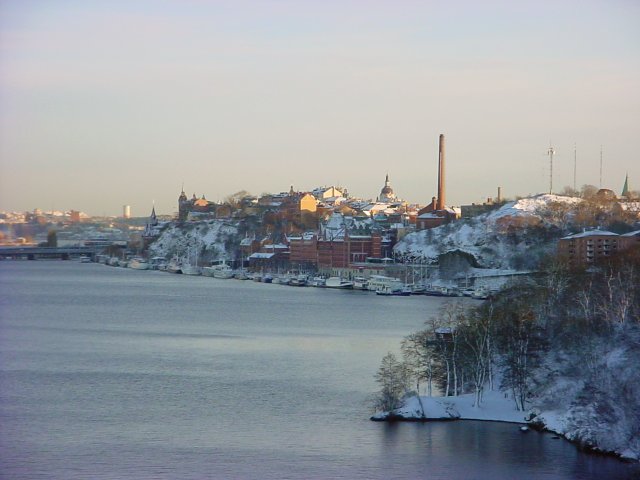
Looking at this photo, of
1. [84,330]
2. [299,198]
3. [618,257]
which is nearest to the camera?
[618,257]

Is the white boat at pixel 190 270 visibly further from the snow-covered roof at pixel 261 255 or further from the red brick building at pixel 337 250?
the red brick building at pixel 337 250

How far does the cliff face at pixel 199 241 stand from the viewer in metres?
71.4

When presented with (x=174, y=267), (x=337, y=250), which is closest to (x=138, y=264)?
(x=174, y=267)

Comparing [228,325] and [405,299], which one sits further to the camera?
[405,299]

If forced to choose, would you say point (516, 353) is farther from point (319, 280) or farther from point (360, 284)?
point (319, 280)

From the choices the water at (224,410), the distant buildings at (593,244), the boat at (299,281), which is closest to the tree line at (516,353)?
the water at (224,410)

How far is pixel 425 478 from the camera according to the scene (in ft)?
43.2

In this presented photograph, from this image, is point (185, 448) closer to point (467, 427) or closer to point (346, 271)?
point (467, 427)

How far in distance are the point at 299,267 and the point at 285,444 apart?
45072 mm

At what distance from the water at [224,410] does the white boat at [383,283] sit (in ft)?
51.4

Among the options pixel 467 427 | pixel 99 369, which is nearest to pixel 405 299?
pixel 99 369

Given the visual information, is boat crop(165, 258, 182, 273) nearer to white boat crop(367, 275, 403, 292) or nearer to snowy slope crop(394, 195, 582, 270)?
snowy slope crop(394, 195, 582, 270)

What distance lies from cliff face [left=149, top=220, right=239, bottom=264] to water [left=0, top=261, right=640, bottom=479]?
39736 mm

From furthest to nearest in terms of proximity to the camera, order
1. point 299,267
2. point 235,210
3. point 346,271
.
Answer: point 235,210, point 299,267, point 346,271
